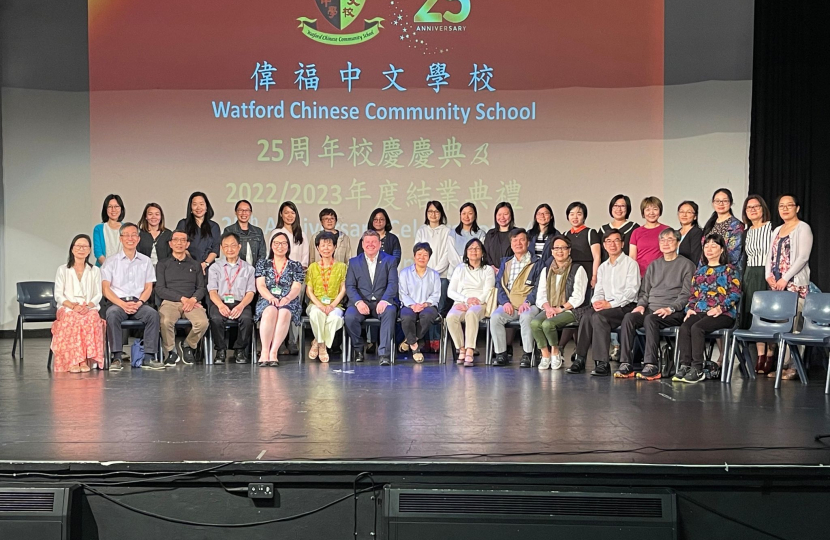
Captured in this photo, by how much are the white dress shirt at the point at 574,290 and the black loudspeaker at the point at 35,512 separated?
383 centimetres

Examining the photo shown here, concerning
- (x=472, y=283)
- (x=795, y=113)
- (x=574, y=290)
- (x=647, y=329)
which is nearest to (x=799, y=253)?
(x=647, y=329)

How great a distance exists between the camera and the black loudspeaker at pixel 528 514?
98.9 inches

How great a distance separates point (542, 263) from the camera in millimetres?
5867

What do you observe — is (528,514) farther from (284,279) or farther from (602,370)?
(284,279)

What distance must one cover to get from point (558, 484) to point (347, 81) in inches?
209

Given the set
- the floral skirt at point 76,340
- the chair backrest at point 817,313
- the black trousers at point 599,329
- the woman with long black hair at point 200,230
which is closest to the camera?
the chair backrest at point 817,313

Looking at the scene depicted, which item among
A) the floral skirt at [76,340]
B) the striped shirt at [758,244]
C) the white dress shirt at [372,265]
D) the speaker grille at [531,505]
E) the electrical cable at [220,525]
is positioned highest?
the striped shirt at [758,244]

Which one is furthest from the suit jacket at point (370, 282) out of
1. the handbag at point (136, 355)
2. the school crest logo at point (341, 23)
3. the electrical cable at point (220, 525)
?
the electrical cable at point (220, 525)

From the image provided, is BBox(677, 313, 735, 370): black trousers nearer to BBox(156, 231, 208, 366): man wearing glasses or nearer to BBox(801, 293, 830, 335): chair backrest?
BBox(801, 293, 830, 335): chair backrest

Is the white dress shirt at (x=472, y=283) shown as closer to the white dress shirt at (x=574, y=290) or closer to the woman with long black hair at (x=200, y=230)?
the white dress shirt at (x=574, y=290)

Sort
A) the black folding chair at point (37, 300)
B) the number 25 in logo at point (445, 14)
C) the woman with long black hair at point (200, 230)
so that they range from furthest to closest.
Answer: the number 25 in logo at point (445, 14)
the black folding chair at point (37, 300)
the woman with long black hair at point (200, 230)

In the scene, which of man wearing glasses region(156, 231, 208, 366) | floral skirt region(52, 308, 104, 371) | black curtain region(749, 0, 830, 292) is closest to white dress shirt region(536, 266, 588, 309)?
black curtain region(749, 0, 830, 292)

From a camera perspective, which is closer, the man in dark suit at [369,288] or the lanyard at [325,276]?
the man in dark suit at [369,288]

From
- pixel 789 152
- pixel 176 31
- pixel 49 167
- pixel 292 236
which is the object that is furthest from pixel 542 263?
pixel 49 167
